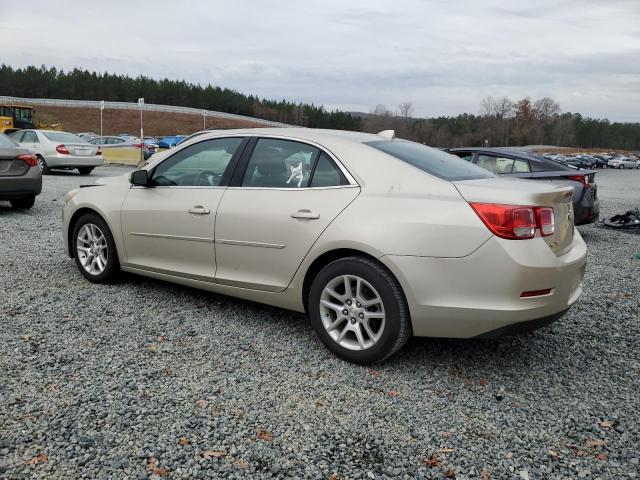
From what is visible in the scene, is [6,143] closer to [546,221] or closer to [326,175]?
[326,175]

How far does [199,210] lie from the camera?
439cm

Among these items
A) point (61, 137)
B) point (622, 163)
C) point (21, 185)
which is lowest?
point (21, 185)

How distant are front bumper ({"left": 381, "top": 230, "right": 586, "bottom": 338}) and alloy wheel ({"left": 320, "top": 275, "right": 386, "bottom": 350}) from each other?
259 mm

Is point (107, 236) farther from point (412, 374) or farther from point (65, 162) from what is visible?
point (65, 162)

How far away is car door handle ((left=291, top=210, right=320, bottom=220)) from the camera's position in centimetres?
374

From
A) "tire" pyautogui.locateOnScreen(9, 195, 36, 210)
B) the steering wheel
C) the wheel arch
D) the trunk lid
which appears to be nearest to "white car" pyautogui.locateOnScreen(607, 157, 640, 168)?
"tire" pyautogui.locateOnScreen(9, 195, 36, 210)

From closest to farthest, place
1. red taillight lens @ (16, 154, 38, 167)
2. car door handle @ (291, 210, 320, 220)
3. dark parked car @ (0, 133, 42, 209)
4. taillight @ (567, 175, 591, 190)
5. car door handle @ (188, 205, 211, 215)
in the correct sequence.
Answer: car door handle @ (291, 210, 320, 220)
car door handle @ (188, 205, 211, 215)
taillight @ (567, 175, 591, 190)
dark parked car @ (0, 133, 42, 209)
red taillight lens @ (16, 154, 38, 167)

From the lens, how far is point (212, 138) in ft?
15.3

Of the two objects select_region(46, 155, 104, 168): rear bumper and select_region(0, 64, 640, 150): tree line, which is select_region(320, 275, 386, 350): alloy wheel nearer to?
select_region(46, 155, 104, 168): rear bumper

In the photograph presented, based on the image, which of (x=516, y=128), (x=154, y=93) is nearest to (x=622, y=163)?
(x=516, y=128)

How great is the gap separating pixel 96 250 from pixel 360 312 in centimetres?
299

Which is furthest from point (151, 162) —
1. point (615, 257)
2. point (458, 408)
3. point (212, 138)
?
point (615, 257)

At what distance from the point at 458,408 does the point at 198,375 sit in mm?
1581

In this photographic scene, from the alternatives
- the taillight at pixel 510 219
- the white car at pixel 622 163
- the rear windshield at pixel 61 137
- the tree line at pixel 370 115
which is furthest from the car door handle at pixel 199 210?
the tree line at pixel 370 115
